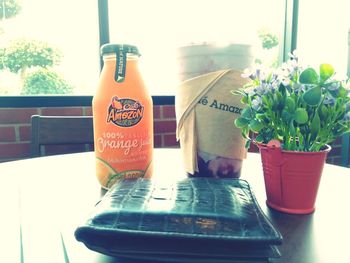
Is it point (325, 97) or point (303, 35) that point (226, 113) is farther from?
point (303, 35)

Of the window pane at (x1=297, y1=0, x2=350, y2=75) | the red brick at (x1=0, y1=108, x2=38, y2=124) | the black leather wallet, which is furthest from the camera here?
the window pane at (x1=297, y1=0, x2=350, y2=75)

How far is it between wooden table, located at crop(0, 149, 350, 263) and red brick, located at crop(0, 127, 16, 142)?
588 millimetres

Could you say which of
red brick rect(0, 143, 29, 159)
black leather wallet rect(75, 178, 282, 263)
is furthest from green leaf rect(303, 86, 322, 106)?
red brick rect(0, 143, 29, 159)

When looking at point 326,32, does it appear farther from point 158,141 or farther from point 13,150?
point 13,150

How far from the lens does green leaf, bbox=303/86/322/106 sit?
1.16 ft

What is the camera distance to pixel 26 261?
29 cm

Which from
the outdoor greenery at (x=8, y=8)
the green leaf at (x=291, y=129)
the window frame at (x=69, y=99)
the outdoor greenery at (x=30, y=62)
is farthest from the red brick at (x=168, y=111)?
the green leaf at (x=291, y=129)

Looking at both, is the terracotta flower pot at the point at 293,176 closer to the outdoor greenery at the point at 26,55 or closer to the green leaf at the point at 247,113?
the green leaf at the point at 247,113

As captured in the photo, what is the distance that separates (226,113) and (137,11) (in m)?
0.99

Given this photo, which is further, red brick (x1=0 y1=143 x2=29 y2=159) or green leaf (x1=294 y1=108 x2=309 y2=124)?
red brick (x1=0 y1=143 x2=29 y2=159)

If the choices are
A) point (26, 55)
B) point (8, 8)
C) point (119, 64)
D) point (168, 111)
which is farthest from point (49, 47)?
point (119, 64)

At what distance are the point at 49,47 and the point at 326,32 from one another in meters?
1.41

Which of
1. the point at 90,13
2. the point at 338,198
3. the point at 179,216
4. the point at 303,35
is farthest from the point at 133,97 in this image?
the point at 303,35

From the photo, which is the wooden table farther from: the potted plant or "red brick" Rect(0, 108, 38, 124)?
"red brick" Rect(0, 108, 38, 124)
